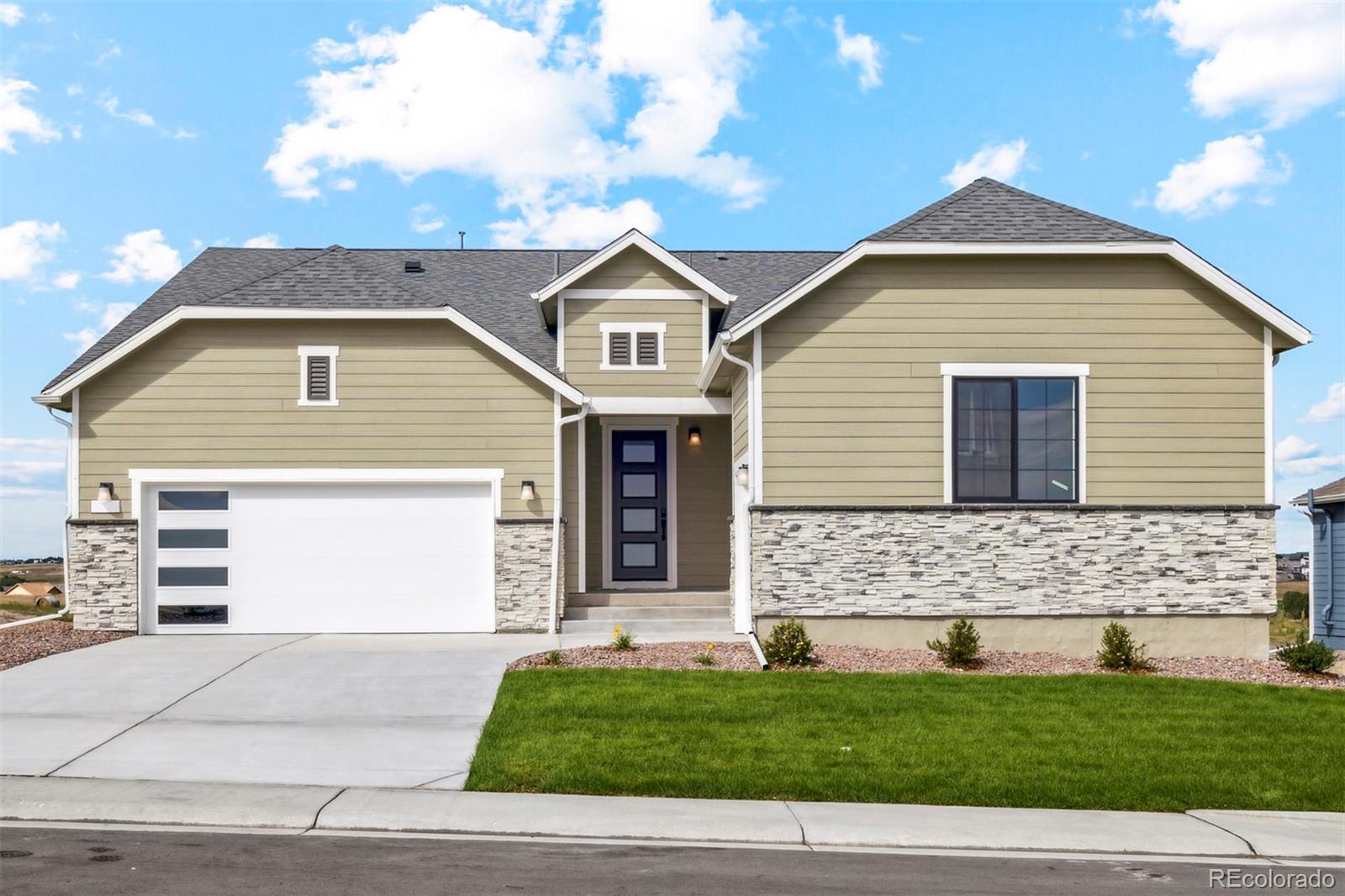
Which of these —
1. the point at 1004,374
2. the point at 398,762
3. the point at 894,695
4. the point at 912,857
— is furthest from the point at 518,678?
the point at 1004,374

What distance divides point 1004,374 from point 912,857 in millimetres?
8830

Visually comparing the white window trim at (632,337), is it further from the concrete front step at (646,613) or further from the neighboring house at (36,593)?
the neighboring house at (36,593)

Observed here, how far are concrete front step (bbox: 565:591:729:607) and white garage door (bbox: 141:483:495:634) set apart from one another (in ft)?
4.61

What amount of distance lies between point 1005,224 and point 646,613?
7.25 metres

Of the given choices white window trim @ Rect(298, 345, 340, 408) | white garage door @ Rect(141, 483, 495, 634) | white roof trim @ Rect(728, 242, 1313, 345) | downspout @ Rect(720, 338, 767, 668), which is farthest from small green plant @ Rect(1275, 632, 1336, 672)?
white window trim @ Rect(298, 345, 340, 408)

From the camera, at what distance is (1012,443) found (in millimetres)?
14992

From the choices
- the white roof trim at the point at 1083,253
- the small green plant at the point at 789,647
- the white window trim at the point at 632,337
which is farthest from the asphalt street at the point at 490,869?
the white window trim at the point at 632,337

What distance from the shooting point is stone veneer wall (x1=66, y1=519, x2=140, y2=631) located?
53.3 ft

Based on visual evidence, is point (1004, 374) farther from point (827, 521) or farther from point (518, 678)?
point (518, 678)

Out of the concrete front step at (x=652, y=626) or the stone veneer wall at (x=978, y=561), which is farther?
the concrete front step at (x=652, y=626)

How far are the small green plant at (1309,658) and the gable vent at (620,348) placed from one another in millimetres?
9864

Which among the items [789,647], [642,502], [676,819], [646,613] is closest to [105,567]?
[646,613]

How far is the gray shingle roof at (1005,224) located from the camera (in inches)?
593

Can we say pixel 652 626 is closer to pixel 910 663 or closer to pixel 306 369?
pixel 910 663
